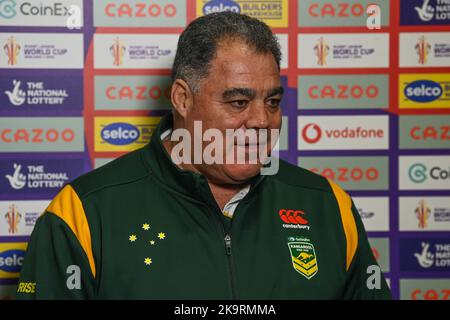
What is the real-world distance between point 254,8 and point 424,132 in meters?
0.70

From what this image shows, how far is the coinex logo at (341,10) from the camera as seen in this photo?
2.12 metres

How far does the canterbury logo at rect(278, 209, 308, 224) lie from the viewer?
1.58m

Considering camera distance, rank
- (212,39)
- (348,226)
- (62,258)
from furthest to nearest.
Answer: (348,226) < (212,39) < (62,258)

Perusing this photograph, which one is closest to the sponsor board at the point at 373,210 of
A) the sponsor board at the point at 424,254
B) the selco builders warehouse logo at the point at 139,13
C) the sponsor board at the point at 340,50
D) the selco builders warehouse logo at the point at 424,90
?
the sponsor board at the point at 424,254

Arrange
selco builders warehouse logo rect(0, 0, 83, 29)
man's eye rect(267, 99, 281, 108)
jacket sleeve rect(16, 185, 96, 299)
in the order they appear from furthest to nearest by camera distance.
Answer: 1. selco builders warehouse logo rect(0, 0, 83, 29)
2. man's eye rect(267, 99, 281, 108)
3. jacket sleeve rect(16, 185, 96, 299)

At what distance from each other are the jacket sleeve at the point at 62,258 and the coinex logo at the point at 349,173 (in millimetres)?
923

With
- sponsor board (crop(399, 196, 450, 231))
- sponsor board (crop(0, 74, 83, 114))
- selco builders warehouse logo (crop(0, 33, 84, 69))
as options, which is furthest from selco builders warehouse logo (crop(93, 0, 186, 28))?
sponsor board (crop(399, 196, 450, 231))

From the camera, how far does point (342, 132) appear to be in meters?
2.13

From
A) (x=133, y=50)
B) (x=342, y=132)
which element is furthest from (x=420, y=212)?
(x=133, y=50)

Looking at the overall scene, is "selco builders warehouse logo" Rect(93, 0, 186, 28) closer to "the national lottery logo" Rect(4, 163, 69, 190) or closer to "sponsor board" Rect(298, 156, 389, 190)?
"the national lottery logo" Rect(4, 163, 69, 190)

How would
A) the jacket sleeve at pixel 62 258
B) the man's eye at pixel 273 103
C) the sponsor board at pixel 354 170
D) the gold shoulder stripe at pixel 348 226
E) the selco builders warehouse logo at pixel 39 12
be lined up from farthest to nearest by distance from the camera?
1. the sponsor board at pixel 354 170
2. the selco builders warehouse logo at pixel 39 12
3. the gold shoulder stripe at pixel 348 226
4. the man's eye at pixel 273 103
5. the jacket sleeve at pixel 62 258

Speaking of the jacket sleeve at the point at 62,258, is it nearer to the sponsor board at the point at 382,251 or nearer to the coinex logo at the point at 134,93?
the coinex logo at the point at 134,93

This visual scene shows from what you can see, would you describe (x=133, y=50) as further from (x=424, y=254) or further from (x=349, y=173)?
(x=424, y=254)

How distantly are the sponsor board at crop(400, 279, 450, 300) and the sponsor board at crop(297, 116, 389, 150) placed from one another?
47cm
